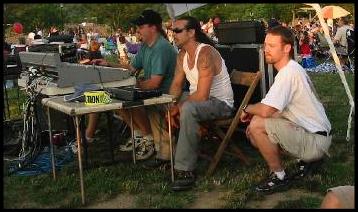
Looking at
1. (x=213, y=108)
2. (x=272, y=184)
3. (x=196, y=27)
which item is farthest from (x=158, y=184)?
(x=196, y=27)

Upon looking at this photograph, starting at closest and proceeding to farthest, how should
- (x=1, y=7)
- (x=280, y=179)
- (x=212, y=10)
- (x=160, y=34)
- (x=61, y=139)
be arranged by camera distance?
(x=280, y=179)
(x=1, y=7)
(x=160, y=34)
(x=61, y=139)
(x=212, y=10)

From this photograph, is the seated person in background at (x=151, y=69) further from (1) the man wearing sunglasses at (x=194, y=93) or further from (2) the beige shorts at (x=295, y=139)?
(2) the beige shorts at (x=295, y=139)

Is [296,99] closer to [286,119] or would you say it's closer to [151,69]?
[286,119]

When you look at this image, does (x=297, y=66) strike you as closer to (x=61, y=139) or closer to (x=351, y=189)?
(x=351, y=189)

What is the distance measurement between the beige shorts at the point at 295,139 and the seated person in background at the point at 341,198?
149cm

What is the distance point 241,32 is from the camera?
18.0 feet

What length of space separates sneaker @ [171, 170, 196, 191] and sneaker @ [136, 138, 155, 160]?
0.85 meters

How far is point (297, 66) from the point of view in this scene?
4133mm

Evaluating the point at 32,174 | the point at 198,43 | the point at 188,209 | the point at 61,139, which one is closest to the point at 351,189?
the point at 188,209

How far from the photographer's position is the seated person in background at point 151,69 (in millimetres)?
5082

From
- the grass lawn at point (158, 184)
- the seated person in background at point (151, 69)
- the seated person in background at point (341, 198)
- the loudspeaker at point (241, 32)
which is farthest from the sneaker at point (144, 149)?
the seated person in background at point (341, 198)

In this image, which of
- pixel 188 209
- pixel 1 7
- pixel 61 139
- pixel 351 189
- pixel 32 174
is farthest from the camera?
pixel 61 139

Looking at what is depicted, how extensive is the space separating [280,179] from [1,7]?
2638 millimetres

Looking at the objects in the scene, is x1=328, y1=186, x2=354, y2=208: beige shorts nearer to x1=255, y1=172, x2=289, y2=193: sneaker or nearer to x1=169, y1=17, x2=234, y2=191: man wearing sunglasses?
x1=255, y1=172, x2=289, y2=193: sneaker
